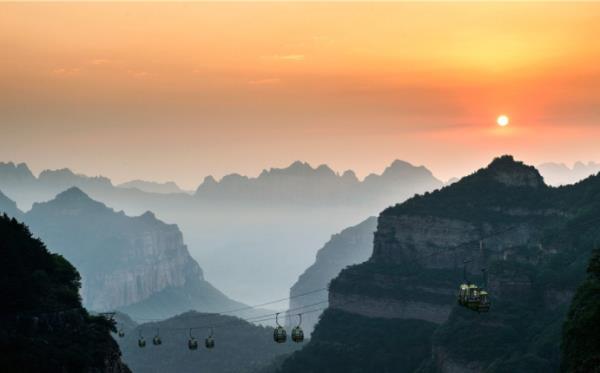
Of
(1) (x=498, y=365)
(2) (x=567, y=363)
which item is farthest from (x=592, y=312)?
(1) (x=498, y=365)

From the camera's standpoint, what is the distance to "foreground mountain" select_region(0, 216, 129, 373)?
3903 inches

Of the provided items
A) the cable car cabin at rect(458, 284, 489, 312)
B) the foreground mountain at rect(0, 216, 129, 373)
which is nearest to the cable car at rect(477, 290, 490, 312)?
the cable car cabin at rect(458, 284, 489, 312)

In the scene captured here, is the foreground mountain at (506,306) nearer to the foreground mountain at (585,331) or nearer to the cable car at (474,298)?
the foreground mountain at (585,331)

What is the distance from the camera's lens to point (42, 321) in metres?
110

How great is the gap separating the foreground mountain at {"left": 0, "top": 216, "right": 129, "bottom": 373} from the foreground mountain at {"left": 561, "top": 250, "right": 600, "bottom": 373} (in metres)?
42.8

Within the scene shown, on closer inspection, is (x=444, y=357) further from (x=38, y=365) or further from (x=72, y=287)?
(x=38, y=365)

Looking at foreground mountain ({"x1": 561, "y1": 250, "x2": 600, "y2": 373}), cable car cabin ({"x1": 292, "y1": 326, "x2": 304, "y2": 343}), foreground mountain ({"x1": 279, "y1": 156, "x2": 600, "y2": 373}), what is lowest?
foreground mountain ({"x1": 561, "y1": 250, "x2": 600, "y2": 373})

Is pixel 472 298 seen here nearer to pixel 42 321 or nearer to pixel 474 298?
pixel 474 298

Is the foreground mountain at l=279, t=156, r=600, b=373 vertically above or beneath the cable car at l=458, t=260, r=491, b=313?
above

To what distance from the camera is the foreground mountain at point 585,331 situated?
3846 inches

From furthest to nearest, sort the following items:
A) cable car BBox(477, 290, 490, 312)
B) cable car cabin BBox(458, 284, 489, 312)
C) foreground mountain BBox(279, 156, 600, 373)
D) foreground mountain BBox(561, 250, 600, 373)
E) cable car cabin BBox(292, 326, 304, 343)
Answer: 1. foreground mountain BBox(279, 156, 600, 373)
2. cable car cabin BBox(292, 326, 304, 343)
3. cable car cabin BBox(458, 284, 489, 312)
4. cable car BBox(477, 290, 490, 312)
5. foreground mountain BBox(561, 250, 600, 373)

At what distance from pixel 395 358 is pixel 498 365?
150 ft

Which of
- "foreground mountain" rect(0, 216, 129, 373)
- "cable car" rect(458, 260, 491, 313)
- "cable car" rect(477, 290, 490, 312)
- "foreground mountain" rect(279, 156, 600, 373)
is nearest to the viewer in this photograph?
"foreground mountain" rect(0, 216, 129, 373)

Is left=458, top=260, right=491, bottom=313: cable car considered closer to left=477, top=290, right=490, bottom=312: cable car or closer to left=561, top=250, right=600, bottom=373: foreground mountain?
left=477, top=290, right=490, bottom=312: cable car
